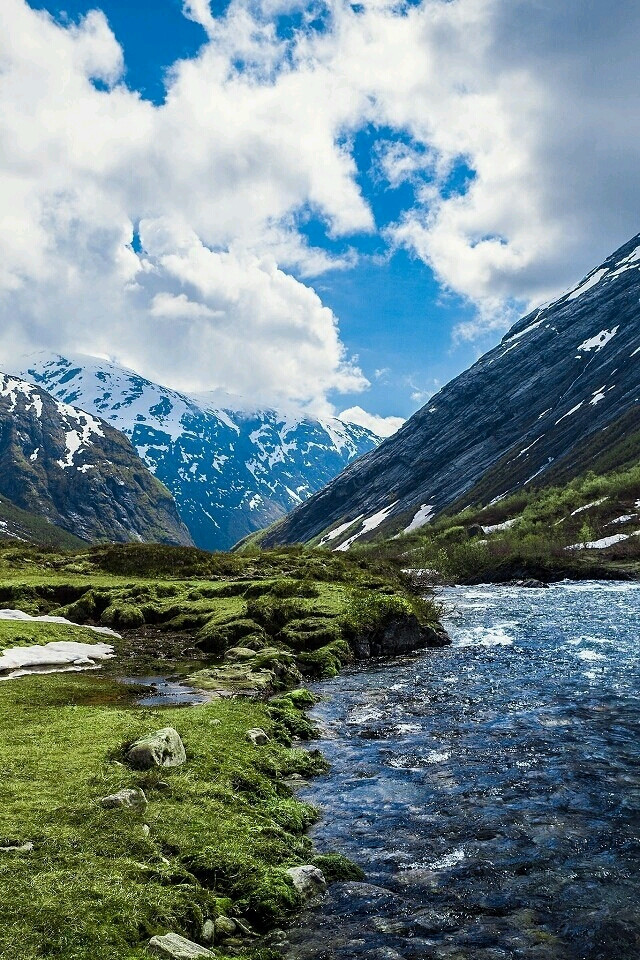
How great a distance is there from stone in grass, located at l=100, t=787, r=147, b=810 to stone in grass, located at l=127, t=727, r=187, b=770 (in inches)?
66.5

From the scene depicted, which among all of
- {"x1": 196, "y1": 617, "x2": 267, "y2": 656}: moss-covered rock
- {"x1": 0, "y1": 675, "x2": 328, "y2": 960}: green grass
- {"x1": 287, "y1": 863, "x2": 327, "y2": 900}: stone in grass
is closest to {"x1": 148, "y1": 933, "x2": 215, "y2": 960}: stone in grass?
{"x1": 0, "y1": 675, "x2": 328, "y2": 960}: green grass

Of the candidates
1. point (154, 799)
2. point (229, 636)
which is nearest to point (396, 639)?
point (229, 636)

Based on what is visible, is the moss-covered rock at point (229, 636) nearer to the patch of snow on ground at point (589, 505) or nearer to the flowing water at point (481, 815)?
the flowing water at point (481, 815)

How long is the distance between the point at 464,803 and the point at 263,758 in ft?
19.7

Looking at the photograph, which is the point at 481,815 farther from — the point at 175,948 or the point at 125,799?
the point at 175,948

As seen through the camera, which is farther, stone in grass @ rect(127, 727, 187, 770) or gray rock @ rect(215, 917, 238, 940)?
stone in grass @ rect(127, 727, 187, 770)

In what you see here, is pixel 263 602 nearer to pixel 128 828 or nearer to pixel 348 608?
pixel 348 608

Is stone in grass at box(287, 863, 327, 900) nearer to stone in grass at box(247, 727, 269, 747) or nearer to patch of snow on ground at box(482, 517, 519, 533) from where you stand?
stone in grass at box(247, 727, 269, 747)

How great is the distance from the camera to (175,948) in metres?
8.80

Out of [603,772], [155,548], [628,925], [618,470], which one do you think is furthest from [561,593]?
[618,470]

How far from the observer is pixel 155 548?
78.5 metres

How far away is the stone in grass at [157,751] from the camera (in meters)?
14.9

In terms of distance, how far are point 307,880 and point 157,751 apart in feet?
17.5

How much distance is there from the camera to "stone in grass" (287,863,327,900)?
38.2 feet
